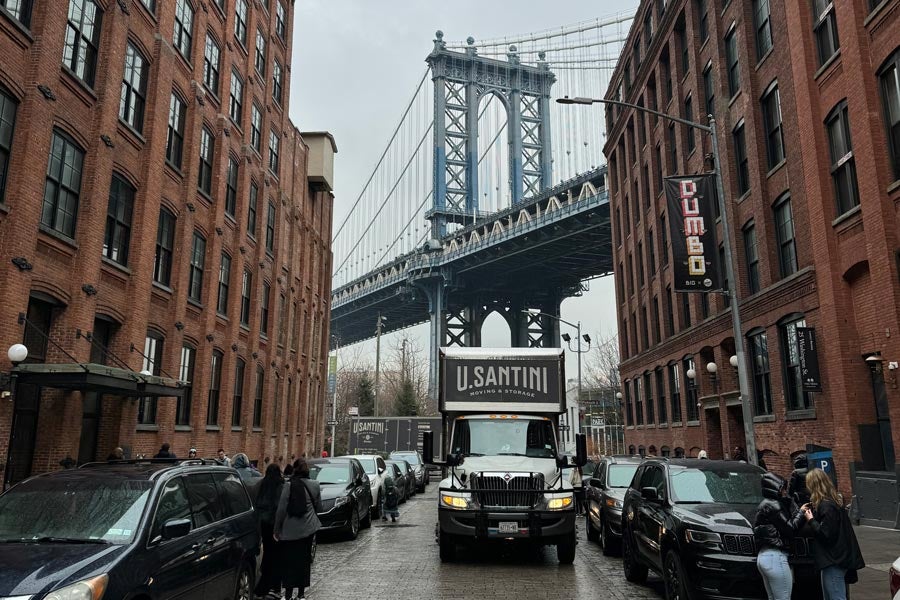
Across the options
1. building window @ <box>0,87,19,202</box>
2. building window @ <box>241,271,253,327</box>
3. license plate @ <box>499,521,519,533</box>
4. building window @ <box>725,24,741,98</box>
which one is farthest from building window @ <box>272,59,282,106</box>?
license plate @ <box>499,521,519,533</box>

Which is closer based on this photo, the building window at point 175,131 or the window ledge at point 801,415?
the window ledge at point 801,415

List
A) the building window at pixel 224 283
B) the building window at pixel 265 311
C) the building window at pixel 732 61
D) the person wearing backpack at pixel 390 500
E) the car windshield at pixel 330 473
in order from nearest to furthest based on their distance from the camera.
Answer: the car windshield at pixel 330 473 → the person wearing backpack at pixel 390 500 → the building window at pixel 732 61 → the building window at pixel 224 283 → the building window at pixel 265 311

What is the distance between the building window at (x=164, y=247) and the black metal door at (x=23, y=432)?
5801mm

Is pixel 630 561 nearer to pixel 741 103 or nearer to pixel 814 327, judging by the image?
pixel 814 327

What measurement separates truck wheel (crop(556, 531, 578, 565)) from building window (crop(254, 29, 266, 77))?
77.9ft

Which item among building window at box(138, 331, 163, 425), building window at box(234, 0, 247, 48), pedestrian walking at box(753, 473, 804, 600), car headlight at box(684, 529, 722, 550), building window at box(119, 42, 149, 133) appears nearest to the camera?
pedestrian walking at box(753, 473, 804, 600)

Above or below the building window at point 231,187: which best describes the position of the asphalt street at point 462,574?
below

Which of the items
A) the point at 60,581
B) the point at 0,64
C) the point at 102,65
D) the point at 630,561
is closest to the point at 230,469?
the point at 60,581

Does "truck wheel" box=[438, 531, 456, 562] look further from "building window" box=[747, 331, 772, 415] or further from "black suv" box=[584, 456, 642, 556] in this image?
"building window" box=[747, 331, 772, 415]

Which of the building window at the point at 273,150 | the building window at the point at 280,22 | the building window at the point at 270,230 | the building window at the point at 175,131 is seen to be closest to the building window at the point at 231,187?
the building window at the point at 175,131

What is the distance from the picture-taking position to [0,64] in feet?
41.9

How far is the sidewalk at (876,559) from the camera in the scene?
8.48 meters

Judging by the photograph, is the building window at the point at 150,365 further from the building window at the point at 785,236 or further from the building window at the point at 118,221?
the building window at the point at 785,236

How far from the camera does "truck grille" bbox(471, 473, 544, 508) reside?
423 inches
